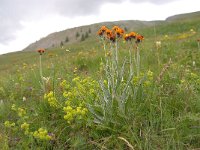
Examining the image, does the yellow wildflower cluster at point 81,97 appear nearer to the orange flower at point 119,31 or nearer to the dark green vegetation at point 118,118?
the dark green vegetation at point 118,118

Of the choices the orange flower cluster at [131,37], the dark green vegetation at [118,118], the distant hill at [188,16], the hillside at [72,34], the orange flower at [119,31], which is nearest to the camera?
the dark green vegetation at [118,118]

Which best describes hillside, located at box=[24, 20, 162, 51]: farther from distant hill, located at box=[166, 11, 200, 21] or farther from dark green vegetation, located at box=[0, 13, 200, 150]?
dark green vegetation, located at box=[0, 13, 200, 150]

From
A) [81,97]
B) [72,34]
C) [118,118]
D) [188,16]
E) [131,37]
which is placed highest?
[131,37]

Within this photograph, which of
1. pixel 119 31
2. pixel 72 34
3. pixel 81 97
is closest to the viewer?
pixel 119 31

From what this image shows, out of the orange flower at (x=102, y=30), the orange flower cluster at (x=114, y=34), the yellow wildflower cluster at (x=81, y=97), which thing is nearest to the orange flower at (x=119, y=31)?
the orange flower cluster at (x=114, y=34)

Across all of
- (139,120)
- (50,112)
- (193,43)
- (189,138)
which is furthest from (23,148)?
(193,43)

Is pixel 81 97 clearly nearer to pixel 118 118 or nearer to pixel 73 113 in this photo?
pixel 73 113

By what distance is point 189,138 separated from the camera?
3062 mm

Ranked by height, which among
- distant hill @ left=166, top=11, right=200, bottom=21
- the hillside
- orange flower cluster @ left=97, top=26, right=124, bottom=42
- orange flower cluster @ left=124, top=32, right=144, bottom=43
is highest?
orange flower cluster @ left=97, top=26, right=124, bottom=42

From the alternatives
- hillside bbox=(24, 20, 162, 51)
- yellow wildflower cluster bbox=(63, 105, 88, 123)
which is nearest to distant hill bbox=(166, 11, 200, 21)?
hillside bbox=(24, 20, 162, 51)

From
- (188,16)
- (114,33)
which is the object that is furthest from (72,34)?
(114,33)

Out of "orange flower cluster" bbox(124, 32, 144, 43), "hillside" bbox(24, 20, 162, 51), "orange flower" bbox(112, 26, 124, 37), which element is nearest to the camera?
"orange flower" bbox(112, 26, 124, 37)

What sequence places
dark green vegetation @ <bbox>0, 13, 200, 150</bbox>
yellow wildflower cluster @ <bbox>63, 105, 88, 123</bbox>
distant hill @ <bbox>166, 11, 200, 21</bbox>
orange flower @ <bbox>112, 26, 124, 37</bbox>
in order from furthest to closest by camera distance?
distant hill @ <bbox>166, 11, 200, 21</bbox> < orange flower @ <bbox>112, 26, 124, 37</bbox> < yellow wildflower cluster @ <bbox>63, 105, 88, 123</bbox> < dark green vegetation @ <bbox>0, 13, 200, 150</bbox>

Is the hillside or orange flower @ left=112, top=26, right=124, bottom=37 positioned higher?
orange flower @ left=112, top=26, right=124, bottom=37
